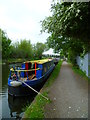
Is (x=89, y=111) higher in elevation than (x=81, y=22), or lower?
lower

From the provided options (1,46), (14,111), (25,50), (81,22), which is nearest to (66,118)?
(14,111)

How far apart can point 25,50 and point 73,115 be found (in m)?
59.2

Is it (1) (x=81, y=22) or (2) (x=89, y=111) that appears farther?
(1) (x=81, y=22)

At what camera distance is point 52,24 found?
7785 mm

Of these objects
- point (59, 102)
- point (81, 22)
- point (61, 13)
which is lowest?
point (59, 102)

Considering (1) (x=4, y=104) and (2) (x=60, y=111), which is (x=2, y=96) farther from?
(2) (x=60, y=111)

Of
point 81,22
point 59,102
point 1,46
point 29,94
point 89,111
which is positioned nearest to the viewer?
point 89,111

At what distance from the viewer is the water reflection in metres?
6.54

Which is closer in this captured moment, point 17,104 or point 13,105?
point 13,105

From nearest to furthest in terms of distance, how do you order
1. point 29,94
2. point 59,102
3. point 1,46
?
point 59,102
point 29,94
point 1,46

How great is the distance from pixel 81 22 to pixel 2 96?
6.36 m

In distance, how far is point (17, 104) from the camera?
773cm

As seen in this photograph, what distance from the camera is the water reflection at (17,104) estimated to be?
257 inches

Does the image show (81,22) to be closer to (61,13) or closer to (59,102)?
(61,13)
